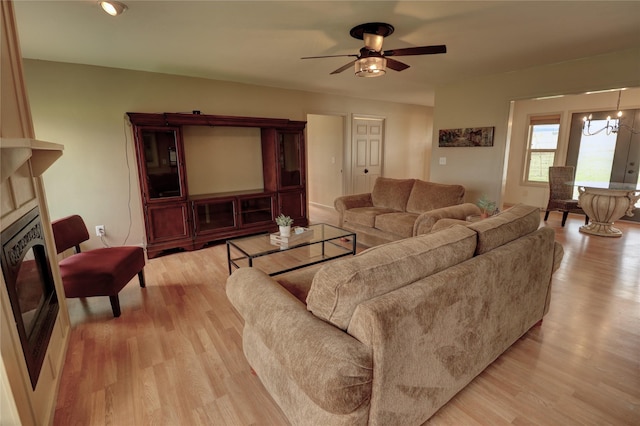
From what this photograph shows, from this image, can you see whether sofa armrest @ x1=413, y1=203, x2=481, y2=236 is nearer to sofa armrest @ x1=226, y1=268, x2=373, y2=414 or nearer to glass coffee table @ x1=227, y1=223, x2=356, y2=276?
glass coffee table @ x1=227, y1=223, x2=356, y2=276

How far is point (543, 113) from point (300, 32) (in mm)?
5864

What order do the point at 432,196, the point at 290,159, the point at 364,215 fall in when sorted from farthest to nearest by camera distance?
the point at 290,159
the point at 364,215
the point at 432,196

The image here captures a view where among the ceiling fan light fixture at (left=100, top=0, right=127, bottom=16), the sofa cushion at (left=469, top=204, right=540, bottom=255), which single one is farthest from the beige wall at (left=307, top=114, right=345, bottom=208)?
the sofa cushion at (left=469, top=204, right=540, bottom=255)

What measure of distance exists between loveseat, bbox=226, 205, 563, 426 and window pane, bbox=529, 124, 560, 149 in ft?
19.0

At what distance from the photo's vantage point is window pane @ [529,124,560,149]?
6.07 meters

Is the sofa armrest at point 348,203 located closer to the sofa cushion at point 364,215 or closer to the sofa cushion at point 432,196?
the sofa cushion at point 364,215

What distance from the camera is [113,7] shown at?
81.1 inches

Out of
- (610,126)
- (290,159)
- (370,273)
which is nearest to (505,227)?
(370,273)

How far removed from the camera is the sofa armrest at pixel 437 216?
125 inches

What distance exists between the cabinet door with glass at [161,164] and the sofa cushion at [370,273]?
3194 mm

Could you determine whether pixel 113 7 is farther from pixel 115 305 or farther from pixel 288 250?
pixel 288 250

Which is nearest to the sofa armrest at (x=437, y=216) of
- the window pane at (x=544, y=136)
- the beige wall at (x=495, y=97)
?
the beige wall at (x=495, y=97)

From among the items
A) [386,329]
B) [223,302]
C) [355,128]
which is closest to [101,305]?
[223,302]

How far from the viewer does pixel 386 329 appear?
1.06 metres
